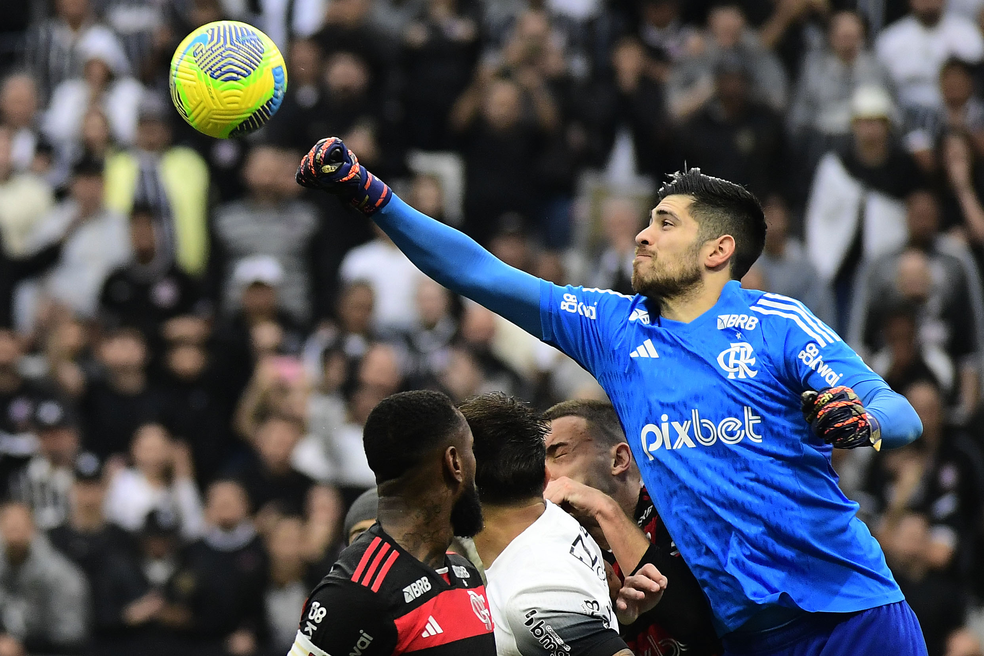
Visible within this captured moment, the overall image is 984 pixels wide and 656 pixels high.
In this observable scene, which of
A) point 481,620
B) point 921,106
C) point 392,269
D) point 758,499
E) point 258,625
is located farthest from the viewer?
point 921,106

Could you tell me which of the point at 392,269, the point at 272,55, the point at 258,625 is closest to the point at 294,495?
the point at 258,625

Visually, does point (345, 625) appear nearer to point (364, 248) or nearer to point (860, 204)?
point (364, 248)

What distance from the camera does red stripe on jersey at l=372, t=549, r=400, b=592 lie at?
4012 millimetres

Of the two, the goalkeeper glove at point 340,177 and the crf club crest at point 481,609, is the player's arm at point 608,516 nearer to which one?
the crf club crest at point 481,609

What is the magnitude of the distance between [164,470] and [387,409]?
7194mm

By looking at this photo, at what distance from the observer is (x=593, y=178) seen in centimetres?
1290

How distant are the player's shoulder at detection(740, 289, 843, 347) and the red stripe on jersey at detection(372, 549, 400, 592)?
150cm

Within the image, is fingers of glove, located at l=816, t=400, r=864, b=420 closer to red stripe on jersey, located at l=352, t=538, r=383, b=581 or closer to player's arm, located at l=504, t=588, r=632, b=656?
player's arm, located at l=504, t=588, r=632, b=656

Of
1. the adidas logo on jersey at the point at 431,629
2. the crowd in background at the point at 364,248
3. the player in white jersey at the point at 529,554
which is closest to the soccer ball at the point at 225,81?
the player in white jersey at the point at 529,554

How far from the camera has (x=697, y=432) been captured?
4648mm

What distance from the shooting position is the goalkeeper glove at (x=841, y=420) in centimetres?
403

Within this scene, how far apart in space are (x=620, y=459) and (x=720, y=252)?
0.90 metres

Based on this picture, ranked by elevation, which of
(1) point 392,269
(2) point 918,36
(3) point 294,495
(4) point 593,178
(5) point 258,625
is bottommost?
(5) point 258,625

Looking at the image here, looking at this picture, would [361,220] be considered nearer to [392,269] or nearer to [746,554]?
[392,269]
